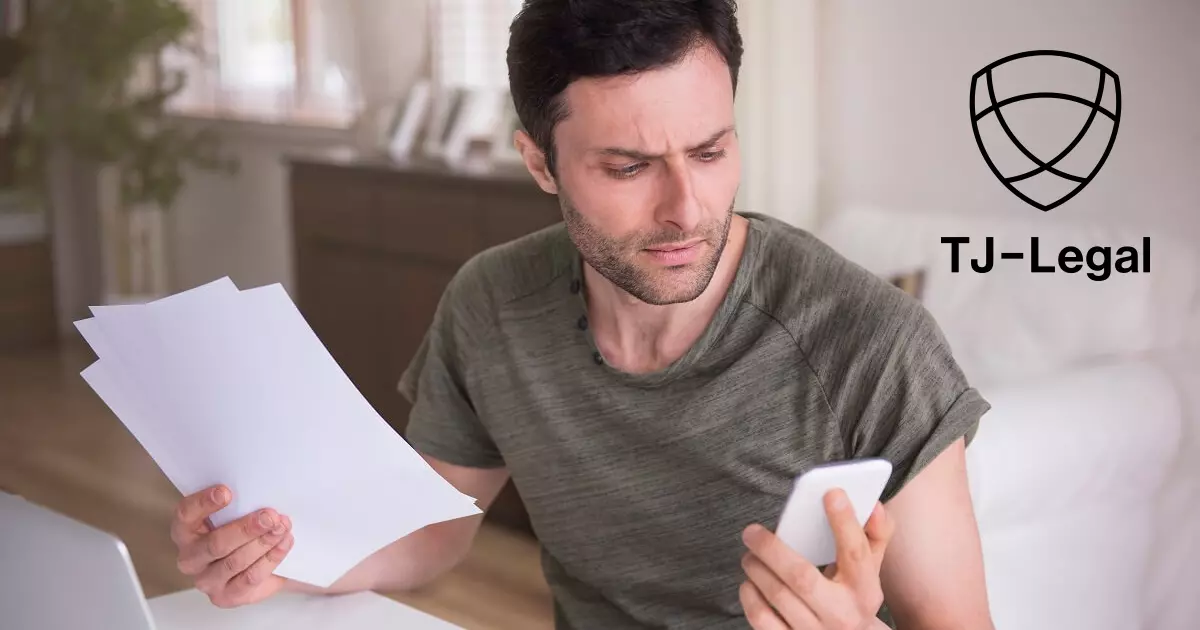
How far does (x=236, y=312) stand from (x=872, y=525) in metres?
0.48

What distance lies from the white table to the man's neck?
0.36 metres

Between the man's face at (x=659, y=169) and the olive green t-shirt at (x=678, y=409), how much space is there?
90 mm

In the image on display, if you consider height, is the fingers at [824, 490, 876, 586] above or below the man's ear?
below

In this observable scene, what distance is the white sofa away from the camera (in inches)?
77.9

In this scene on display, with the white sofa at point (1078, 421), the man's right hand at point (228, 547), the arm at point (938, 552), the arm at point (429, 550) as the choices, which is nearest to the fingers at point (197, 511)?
the man's right hand at point (228, 547)

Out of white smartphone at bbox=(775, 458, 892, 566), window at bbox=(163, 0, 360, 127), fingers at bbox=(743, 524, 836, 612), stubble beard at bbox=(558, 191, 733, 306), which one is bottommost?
fingers at bbox=(743, 524, 836, 612)

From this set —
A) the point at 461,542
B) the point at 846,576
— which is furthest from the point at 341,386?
the point at 461,542

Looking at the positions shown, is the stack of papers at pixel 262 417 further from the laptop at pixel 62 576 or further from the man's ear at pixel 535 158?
the man's ear at pixel 535 158

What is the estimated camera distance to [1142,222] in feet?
7.55

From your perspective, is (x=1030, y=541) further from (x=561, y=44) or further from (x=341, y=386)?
(x=341, y=386)

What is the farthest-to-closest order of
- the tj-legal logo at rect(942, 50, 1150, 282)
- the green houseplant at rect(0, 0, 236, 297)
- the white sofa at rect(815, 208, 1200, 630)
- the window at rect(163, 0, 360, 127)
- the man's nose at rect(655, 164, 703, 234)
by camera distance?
the green houseplant at rect(0, 0, 236, 297) → the window at rect(163, 0, 360, 127) → the tj-legal logo at rect(942, 50, 1150, 282) → the white sofa at rect(815, 208, 1200, 630) → the man's nose at rect(655, 164, 703, 234)

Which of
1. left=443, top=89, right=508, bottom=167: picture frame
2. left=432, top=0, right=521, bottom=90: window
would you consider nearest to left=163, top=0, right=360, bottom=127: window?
left=432, top=0, right=521, bottom=90: window

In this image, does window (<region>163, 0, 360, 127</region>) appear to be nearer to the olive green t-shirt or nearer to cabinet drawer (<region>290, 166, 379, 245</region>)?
cabinet drawer (<region>290, 166, 379, 245</region>)

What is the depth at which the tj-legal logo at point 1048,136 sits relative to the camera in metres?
2.35
